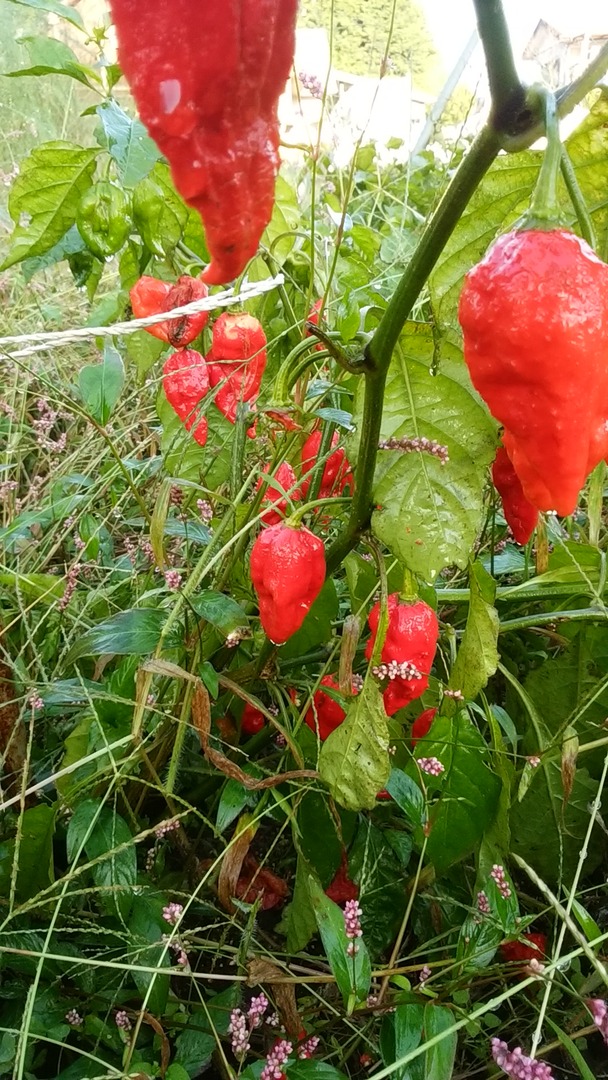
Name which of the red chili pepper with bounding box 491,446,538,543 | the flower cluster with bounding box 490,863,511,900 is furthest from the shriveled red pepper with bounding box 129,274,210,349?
the flower cluster with bounding box 490,863,511,900

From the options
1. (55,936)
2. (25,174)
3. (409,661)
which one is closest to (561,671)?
(409,661)

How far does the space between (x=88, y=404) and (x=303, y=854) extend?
18.4 inches

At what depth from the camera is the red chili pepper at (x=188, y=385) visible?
2.28 ft

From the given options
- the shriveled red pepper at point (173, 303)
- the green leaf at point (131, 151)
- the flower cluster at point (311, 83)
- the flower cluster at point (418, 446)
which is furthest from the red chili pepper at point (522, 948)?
the flower cluster at point (311, 83)

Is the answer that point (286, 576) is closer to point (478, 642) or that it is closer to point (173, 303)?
A: point (478, 642)

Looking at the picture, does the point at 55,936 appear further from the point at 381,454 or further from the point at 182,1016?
the point at 381,454

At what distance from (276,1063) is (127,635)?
0.31 metres

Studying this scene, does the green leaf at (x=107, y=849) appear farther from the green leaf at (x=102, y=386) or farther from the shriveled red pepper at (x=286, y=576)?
the green leaf at (x=102, y=386)

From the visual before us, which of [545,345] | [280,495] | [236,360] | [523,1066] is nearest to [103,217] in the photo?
[236,360]

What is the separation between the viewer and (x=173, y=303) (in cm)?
70

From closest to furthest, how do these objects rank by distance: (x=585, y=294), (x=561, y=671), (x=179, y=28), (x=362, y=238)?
(x=179, y=28) < (x=585, y=294) < (x=561, y=671) < (x=362, y=238)

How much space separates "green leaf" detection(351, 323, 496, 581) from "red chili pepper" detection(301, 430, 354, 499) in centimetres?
18

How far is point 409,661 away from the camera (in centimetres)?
57

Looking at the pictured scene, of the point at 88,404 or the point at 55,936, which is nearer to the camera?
the point at 55,936
